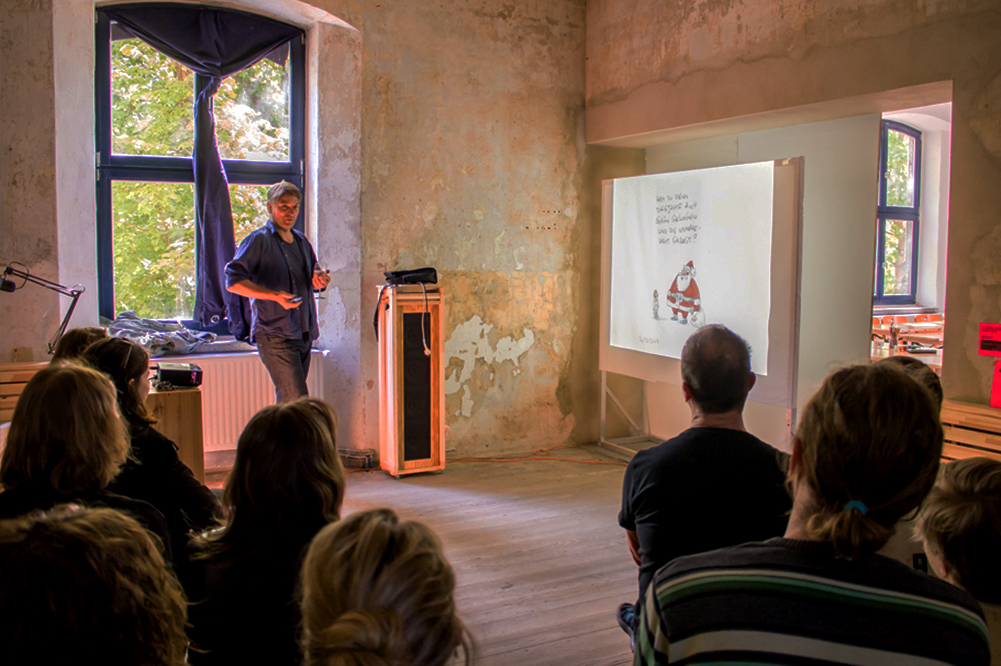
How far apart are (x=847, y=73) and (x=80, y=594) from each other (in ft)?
12.8

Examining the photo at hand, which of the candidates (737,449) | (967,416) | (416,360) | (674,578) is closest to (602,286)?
(416,360)

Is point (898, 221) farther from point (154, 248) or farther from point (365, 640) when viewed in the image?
point (365, 640)

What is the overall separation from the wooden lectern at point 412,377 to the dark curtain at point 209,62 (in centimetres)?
105

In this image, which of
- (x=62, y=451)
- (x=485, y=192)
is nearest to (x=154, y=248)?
(x=485, y=192)

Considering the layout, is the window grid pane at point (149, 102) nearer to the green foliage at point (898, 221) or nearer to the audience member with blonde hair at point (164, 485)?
the audience member with blonde hair at point (164, 485)

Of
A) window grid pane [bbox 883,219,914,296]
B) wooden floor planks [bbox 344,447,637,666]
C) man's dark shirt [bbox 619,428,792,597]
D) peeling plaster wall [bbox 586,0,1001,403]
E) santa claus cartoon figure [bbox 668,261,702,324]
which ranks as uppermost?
peeling plaster wall [bbox 586,0,1001,403]

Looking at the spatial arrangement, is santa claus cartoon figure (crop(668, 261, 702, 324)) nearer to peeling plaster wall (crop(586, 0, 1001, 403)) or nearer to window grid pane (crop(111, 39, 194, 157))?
peeling plaster wall (crop(586, 0, 1001, 403))

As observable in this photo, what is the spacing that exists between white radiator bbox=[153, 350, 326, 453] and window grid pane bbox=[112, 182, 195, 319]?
19.4 inches

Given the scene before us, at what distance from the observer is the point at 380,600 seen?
2.81 ft

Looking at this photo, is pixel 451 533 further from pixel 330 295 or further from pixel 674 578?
pixel 674 578

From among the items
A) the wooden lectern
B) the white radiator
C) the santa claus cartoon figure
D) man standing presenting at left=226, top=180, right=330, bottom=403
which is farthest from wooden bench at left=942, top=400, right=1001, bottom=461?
the white radiator

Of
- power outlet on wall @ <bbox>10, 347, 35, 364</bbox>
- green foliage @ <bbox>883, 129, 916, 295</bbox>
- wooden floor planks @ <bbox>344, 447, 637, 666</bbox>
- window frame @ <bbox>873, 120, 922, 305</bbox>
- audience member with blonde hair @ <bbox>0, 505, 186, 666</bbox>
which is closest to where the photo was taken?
audience member with blonde hair @ <bbox>0, 505, 186, 666</bbox>

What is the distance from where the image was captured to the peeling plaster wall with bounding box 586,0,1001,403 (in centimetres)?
327

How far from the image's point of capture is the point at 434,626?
868 mm
